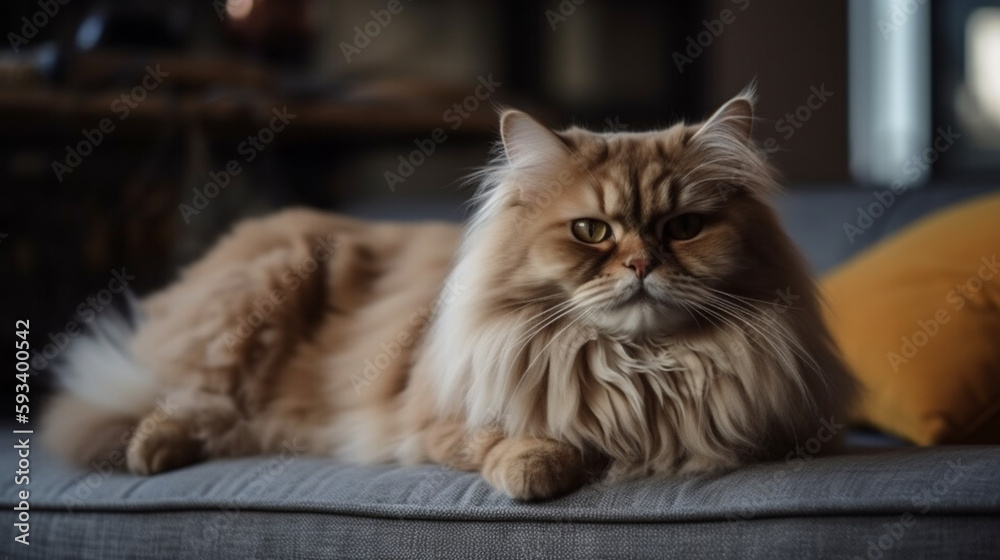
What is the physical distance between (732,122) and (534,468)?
651mm

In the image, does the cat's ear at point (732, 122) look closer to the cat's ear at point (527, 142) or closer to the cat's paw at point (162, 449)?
the cat's ear at point (527, 142)

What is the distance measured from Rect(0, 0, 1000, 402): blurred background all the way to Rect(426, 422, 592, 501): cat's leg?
2.46 feet

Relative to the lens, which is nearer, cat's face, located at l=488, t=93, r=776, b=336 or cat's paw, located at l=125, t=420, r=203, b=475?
cat's face, located at l=488, t=93, r=776, b=336

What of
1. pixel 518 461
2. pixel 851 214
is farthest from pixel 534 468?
pixel 851 214

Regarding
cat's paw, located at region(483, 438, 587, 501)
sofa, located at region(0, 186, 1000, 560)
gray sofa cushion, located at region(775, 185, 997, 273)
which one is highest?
gray sofa cushion, located at region(775, 185, 997, 273)

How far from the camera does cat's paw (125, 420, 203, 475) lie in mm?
1705

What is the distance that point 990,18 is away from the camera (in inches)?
190

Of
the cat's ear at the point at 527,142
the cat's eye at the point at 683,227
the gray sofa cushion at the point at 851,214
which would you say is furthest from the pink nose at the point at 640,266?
the gray sofa cushion at the point at 851,214

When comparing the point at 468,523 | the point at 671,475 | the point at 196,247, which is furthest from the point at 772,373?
the point at 196,247

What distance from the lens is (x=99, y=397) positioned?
1881 millimetres

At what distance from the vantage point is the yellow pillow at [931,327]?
172 cm

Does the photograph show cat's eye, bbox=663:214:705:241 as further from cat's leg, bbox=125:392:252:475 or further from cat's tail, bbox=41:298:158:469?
cat's tail, bbox=41:298:158:469

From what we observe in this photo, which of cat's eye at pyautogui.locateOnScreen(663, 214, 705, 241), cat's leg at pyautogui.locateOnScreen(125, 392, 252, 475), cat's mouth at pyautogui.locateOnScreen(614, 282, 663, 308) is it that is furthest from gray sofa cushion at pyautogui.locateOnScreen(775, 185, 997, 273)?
cat's leg at pyautogui.locateOnScreen(125, 392, 252, 475)

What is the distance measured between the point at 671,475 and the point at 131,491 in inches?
36.9
